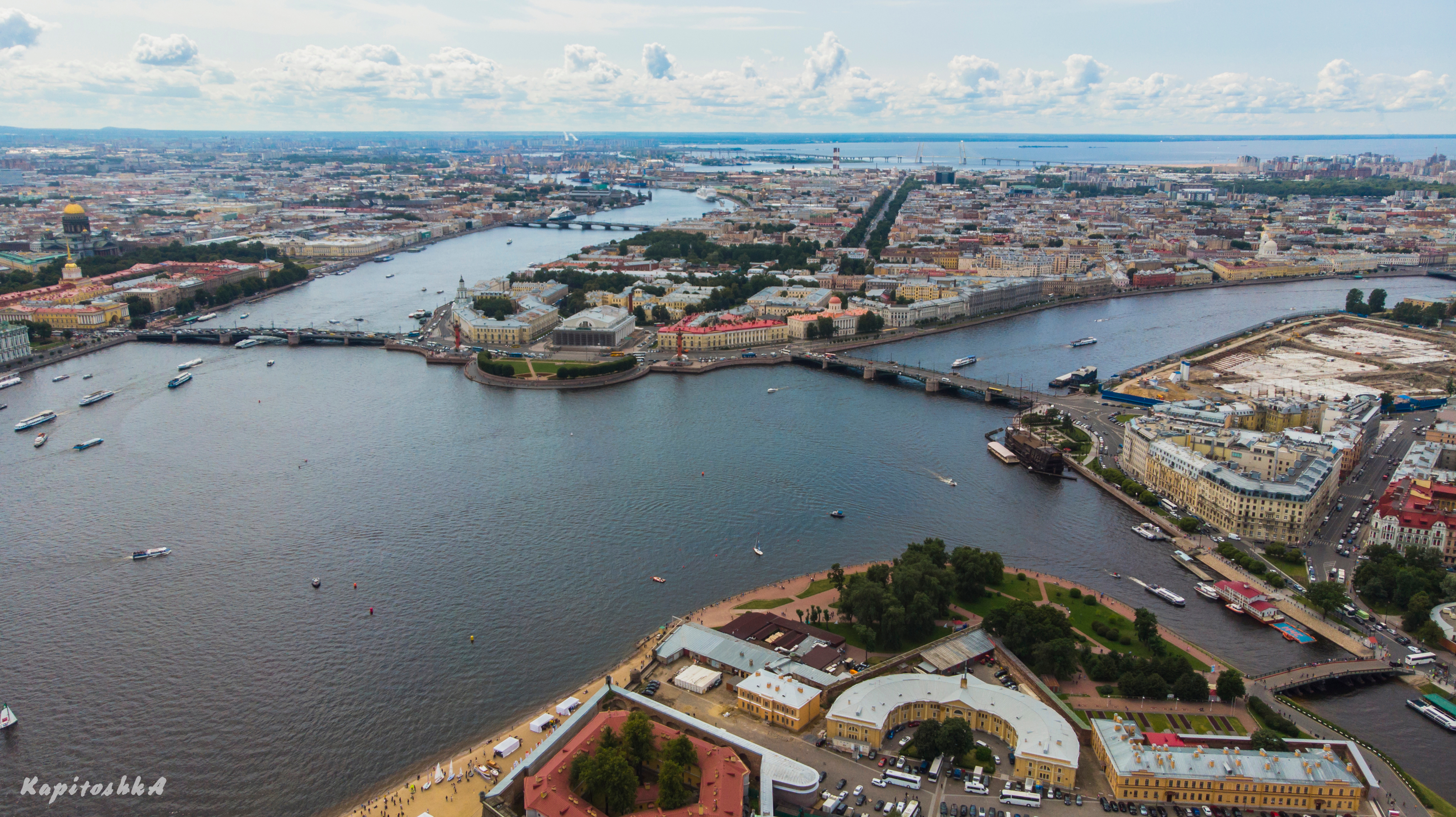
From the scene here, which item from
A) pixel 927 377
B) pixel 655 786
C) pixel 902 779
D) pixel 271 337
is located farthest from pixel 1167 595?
pixel 271 337

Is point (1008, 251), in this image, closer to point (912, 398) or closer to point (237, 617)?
→ point (912, 398)

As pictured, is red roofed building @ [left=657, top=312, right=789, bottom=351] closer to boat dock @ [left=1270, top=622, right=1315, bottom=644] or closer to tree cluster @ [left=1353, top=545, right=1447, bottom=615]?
boat dock @ [left=1270, top=622, right=1315, bottom=644]

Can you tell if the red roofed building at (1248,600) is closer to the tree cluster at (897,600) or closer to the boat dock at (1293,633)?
the boat dock at (1293,633)

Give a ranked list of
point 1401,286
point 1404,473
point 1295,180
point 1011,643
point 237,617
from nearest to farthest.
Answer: point 1011,643 → point 237,617 → point 1404,473 → point 1401,286 → point 1295,180

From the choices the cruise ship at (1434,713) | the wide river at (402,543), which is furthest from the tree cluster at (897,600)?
the cruise ship at (1434,713)

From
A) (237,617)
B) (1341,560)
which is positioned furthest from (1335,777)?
(237,617)

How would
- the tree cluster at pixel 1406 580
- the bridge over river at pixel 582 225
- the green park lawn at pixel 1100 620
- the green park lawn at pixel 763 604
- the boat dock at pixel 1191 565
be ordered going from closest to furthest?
the green park lawn at pixel 1100 620 → the tree cluster at pixel 1406 580 → the green park lawn at pixel 763 604 → the boat dock at pixel 1191 565 → the bridge over river at pixel 582 225

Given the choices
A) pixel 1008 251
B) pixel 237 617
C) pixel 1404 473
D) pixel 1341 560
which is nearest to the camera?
pixel 237 617
